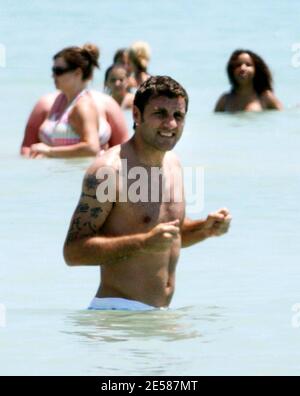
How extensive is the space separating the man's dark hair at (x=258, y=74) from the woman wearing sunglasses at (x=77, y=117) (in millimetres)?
4505

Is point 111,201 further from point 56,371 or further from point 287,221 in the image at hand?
point 287,221

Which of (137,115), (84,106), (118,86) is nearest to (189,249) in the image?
(84,106)

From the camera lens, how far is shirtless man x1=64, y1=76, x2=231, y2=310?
28.1ft

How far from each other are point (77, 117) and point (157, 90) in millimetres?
5169

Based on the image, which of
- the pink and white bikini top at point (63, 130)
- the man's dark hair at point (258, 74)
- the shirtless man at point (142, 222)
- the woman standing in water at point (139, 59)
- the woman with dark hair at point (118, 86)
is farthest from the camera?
the woman standing in water at point (139, 59)

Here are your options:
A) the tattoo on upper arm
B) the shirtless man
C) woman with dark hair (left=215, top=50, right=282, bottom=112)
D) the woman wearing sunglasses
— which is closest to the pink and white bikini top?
the woman wearing sunglasses

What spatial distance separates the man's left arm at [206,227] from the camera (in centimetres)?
870

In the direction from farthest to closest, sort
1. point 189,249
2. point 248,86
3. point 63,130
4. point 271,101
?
point 248,86 → point 271,101 → point 63,130 → point 189,249

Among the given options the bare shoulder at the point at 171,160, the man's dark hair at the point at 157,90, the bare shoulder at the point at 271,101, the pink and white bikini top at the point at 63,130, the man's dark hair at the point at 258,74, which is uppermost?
the man's dark hair at the point at 258,74

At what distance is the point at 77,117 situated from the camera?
13.8 metres

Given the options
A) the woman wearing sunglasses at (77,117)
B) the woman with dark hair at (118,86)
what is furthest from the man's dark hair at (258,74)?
the woman wearing sunglasses at (77,117)

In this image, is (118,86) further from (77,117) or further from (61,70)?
(61,70)

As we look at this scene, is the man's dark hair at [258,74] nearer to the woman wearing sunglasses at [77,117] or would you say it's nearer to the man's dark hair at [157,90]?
the woman wearing sunglasses at [77,117]

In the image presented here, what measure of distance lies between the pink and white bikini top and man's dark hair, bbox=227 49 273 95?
180 inches
